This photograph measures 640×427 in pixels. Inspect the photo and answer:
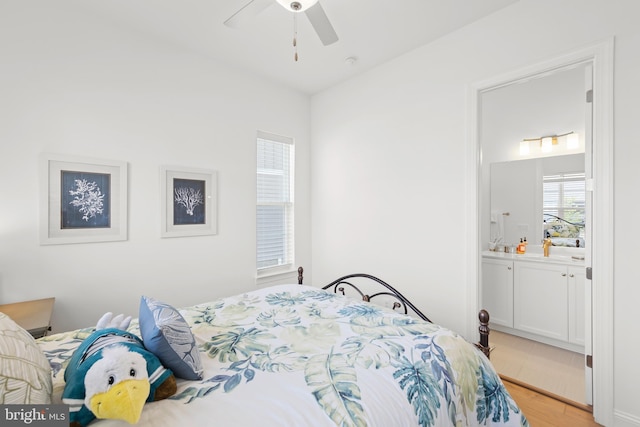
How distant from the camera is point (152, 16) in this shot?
7.44 feet

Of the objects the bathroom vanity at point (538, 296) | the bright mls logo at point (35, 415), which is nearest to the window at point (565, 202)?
the bathroom vanity at point (538, 296)

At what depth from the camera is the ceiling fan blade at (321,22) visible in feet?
5.54

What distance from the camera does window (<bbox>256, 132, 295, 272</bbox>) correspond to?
3365mm

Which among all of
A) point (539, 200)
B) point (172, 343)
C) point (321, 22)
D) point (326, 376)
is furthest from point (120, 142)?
point (539, 200)

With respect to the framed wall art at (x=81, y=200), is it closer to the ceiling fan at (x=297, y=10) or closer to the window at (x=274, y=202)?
the window at (x=274, y=202)

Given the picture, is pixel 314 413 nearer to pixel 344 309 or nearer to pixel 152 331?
pixel 152 331

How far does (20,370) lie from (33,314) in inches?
49.4

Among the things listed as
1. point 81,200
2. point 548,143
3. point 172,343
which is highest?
point 548,143

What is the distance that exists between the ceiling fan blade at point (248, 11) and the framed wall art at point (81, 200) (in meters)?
1.47

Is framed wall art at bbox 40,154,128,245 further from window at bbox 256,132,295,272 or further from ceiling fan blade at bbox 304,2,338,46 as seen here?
ceiling fan blade at bbox 304,2,338,46

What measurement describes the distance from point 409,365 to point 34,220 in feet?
8.55

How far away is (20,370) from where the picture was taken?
0.80 meters

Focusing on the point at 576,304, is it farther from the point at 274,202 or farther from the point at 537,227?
the point at 274,202

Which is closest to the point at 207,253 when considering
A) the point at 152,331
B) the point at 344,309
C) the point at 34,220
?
the point at 34,220
